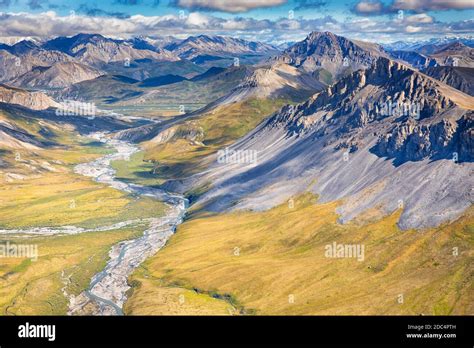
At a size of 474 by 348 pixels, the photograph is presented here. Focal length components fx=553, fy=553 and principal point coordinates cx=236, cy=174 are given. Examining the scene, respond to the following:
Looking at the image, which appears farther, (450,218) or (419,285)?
(450,218)

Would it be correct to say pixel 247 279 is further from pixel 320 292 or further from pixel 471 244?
pixel 471 244
